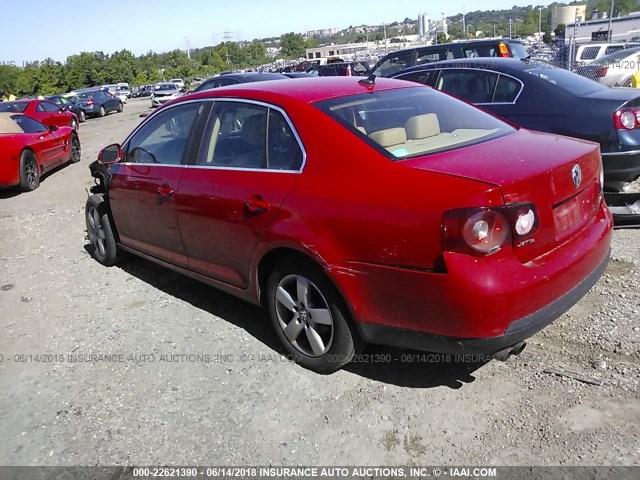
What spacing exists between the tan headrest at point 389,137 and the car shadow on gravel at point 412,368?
4.27ft

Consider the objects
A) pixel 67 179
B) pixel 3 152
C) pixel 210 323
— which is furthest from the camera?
pixel 67 179

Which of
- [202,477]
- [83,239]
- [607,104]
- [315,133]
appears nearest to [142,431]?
[202,477]

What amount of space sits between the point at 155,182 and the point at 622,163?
170 inches

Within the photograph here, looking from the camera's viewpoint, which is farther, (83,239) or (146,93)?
(146,93)

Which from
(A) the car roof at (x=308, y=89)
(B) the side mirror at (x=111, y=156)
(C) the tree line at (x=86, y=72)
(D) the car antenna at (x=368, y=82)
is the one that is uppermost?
(A) the car roof at (x=308, y=89)

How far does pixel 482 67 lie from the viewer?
6.74 metres

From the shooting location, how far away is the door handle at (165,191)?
4156mm

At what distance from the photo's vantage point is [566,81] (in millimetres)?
6031

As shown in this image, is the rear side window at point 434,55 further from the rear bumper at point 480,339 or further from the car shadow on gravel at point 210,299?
the rear bumper at point 480,339

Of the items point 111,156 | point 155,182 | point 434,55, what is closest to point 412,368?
point 155,182

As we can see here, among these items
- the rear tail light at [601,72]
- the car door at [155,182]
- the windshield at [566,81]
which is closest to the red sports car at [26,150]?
the car door at [155,182]

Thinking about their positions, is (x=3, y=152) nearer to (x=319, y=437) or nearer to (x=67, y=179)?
(x=67, y=179)

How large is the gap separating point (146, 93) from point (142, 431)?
205 feet

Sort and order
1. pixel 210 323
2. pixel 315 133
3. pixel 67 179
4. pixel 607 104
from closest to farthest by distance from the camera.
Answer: pixel 315 133
pixel 210 323
pixel 607 104
pixel 67 179
